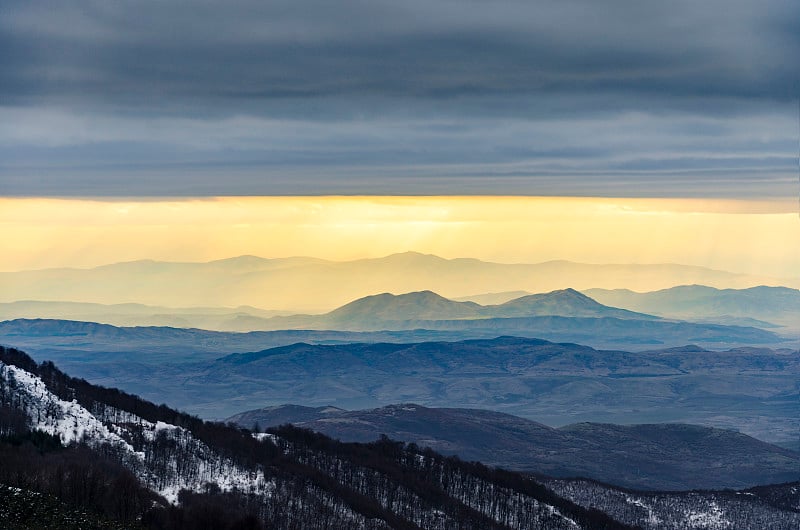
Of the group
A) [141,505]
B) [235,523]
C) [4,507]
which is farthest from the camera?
[141,505]

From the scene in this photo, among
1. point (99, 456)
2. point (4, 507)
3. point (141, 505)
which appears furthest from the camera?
point (99, 456)

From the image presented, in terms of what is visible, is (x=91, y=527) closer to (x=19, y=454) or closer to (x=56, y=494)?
(x=56, y=494)

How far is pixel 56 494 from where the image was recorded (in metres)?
158

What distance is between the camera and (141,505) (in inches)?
6570

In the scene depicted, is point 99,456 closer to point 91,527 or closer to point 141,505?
point 141,505

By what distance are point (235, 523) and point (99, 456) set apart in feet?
155

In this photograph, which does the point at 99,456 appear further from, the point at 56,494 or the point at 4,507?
the point at 4,507

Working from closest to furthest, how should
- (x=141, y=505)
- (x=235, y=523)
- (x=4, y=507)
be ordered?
(x=4, y=507) → (x=235, y=523) → (x=141, y=505)

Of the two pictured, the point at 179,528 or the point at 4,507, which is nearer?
the point at 4,507

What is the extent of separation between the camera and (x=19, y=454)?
176250 millimetres

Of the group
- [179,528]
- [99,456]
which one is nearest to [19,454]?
[99,456]

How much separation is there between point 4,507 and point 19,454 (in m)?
37.1

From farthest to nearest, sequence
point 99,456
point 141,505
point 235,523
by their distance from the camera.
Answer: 1. point 99,456
2. point 141,505
3. point 235,523

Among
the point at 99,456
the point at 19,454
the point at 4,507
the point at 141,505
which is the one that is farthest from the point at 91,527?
the point at 99,456
